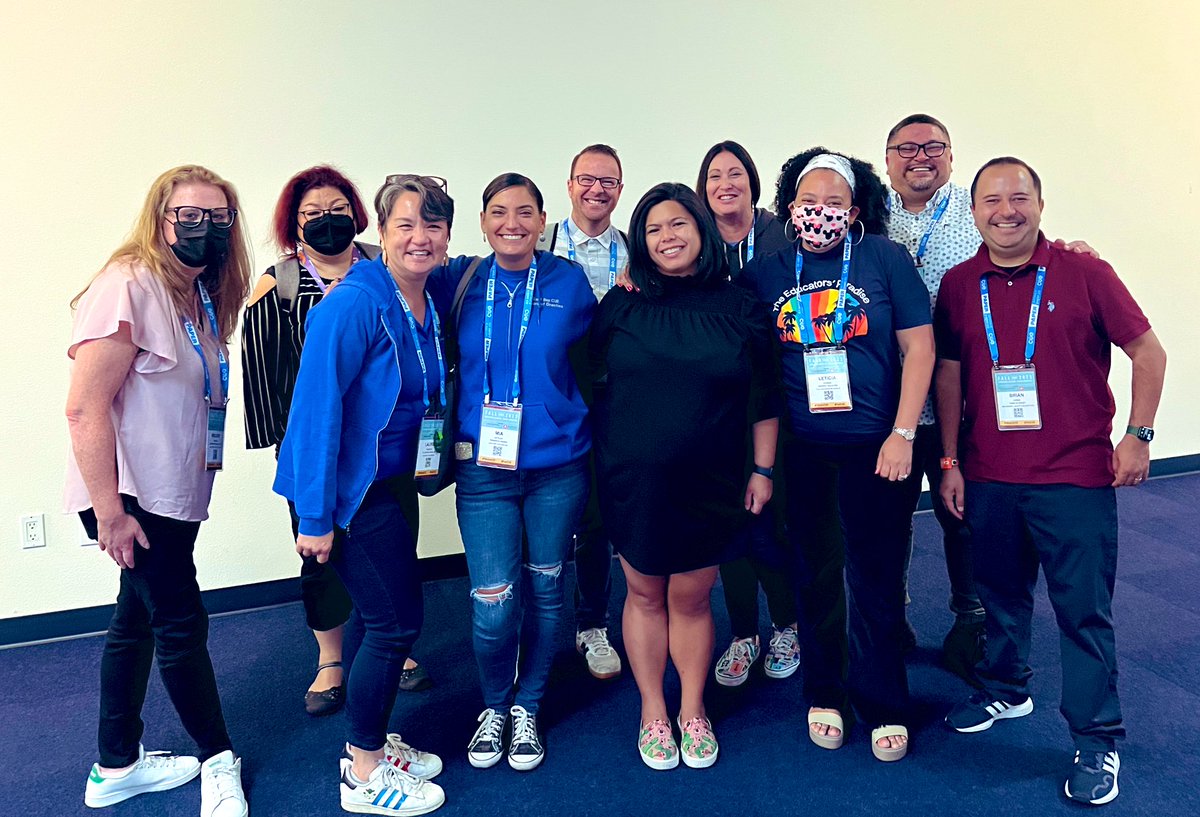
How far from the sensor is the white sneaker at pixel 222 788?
192cm

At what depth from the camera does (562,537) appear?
6.76 ft

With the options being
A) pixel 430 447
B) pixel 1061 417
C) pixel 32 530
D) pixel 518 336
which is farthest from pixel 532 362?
pixel 32 530

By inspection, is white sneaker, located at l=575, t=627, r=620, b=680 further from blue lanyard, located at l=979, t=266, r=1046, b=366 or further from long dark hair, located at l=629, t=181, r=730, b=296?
blue lanyard, located at l=979, t=266, r=1046, b=366

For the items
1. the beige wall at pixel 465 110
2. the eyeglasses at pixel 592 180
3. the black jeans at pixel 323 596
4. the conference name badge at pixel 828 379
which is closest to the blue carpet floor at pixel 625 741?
the black jeans at pixel 323 596

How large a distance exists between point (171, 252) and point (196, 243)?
65 mm

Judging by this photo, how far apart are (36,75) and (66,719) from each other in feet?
7.37

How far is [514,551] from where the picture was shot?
202cm

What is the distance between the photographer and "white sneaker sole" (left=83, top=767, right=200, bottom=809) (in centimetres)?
199

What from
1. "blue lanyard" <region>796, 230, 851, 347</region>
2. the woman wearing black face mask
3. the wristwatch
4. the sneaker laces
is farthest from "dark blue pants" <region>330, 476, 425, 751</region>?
the wristwatch

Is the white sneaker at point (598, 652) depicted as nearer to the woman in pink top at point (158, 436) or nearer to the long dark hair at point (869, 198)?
the woman in pink top at point (158, 436)

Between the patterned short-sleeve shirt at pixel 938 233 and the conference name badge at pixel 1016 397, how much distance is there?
29 centimetres

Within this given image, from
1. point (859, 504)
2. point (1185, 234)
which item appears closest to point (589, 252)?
point (859, 504)

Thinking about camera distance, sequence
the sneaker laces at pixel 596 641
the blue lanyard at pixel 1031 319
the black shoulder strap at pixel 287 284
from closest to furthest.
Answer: the blue lanyard at pixel 1031 319 → the black shoulder strap at pixel 287 284 → the sneaker laces at pixel 596 641

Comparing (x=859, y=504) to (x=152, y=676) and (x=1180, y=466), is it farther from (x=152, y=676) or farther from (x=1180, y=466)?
(x=1180, y=466)
